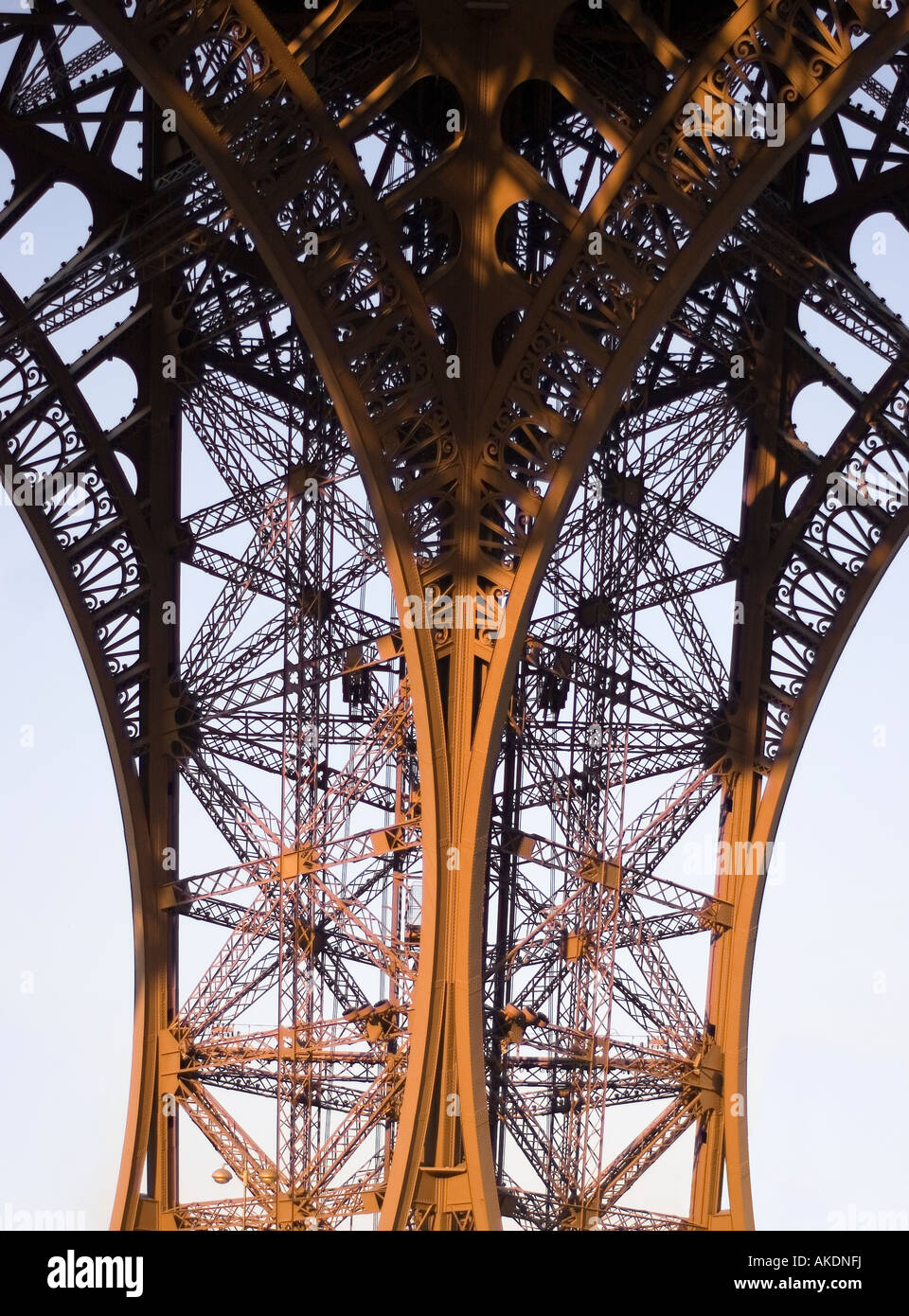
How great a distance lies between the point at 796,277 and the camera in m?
23.0

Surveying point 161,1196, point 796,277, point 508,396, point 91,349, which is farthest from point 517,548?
point 161,1196

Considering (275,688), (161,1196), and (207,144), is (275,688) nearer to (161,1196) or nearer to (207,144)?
(161,1196)

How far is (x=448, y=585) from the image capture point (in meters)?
21.6

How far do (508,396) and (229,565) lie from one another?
708 centimetres

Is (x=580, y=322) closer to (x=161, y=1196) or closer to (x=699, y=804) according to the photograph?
(x=699, y=804)

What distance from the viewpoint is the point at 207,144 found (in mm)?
19078

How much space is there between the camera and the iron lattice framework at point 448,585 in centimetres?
2116

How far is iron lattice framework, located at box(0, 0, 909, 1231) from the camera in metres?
21.2

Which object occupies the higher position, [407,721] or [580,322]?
[580,322]
